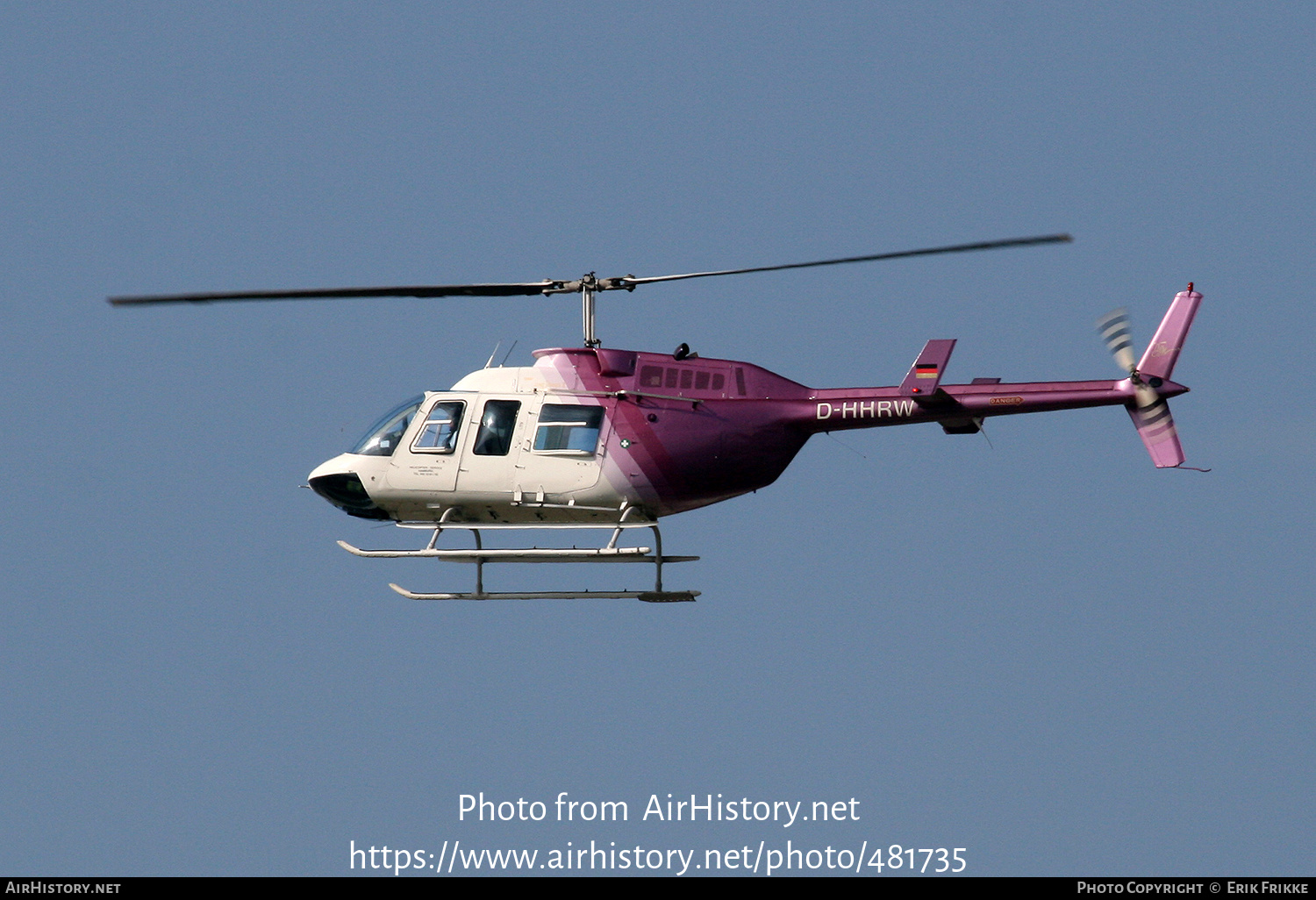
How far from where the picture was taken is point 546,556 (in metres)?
23.9

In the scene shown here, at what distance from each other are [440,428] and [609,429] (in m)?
2.12

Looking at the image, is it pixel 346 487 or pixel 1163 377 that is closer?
pixel 1163 377

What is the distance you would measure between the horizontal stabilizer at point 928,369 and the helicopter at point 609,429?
0.05ft

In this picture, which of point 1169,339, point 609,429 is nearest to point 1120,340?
point 1169,339

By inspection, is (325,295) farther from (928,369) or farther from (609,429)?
(928,369)

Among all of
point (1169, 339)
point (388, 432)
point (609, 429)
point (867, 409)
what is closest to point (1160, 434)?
point (1169, 339)

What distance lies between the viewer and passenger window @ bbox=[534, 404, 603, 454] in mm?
23734

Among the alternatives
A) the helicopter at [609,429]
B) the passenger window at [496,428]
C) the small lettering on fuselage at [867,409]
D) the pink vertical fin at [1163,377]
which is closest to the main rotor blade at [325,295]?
the helicopter at [609,429]

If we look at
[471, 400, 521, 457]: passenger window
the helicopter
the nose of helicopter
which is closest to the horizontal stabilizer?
the helicopter

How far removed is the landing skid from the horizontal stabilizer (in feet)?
11.4

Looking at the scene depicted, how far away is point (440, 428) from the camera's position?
24.2 metres

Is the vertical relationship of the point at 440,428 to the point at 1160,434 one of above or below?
above

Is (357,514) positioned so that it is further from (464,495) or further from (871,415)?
(871,415)

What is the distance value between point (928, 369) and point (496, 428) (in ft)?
17.2
